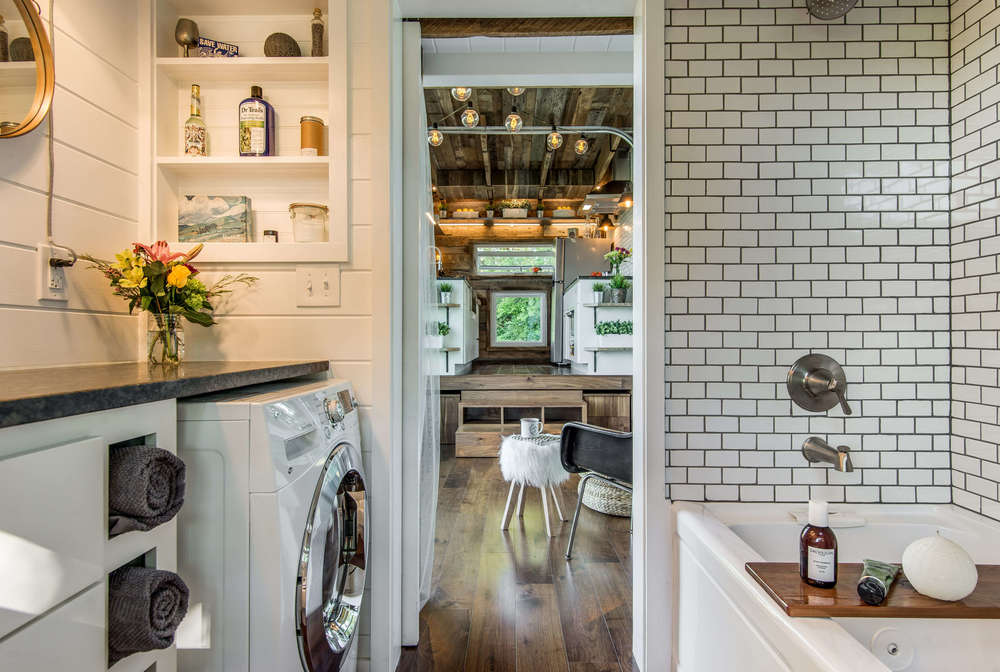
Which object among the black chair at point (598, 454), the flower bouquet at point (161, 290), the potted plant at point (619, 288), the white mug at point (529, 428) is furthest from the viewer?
the potted plant at point (619, 288)

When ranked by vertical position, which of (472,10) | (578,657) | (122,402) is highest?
(472,10)

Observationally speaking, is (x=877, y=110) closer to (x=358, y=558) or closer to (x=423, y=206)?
(x=423, y=206)

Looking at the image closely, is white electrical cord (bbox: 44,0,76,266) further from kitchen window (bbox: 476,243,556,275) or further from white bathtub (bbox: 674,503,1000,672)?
kitchen window (bbox: 476,243,556,275)

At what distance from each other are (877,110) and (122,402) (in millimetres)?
2145

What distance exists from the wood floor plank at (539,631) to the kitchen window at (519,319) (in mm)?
5387

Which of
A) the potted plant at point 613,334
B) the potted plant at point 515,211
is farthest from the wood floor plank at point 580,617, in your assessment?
the potted plant at point 515,211

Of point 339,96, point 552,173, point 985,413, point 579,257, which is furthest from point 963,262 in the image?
point 579,257

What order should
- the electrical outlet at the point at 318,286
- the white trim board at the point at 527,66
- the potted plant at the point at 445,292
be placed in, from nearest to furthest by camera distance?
the electrical outlet at the point at 318,286 → the white trim board at the point at 527,66 → the potted plant at the point at 445,292

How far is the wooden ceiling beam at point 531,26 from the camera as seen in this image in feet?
5.53

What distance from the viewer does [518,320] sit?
749 centimetres

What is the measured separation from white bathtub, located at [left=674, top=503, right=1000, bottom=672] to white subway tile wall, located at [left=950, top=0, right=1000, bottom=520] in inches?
6.5

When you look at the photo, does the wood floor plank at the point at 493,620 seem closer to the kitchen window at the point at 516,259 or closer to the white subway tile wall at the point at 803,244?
the white subway tile wall at the point at 803,244

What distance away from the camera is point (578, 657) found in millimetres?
1683

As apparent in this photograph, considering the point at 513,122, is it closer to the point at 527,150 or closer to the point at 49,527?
the point at 527,150
